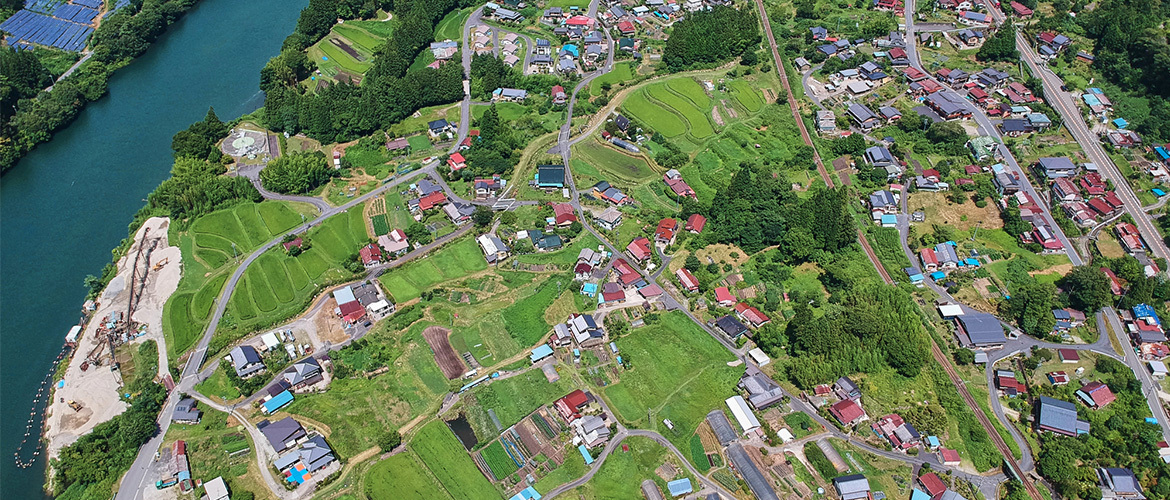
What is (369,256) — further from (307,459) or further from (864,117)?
(864,117)

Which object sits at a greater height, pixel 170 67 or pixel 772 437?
pixel 170 67

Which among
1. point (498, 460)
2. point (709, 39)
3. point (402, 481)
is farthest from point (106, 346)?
point (709, 39)

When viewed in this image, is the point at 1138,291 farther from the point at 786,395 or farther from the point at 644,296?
the point at 644,296

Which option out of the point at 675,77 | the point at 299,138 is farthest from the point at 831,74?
the point at 299,138

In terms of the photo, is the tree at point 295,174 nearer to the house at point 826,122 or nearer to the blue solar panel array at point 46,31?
the blue solar panel array at point 46,31

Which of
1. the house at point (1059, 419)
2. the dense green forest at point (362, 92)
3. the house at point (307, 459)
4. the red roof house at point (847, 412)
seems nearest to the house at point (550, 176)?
the dense green forest at point (362, 92)
